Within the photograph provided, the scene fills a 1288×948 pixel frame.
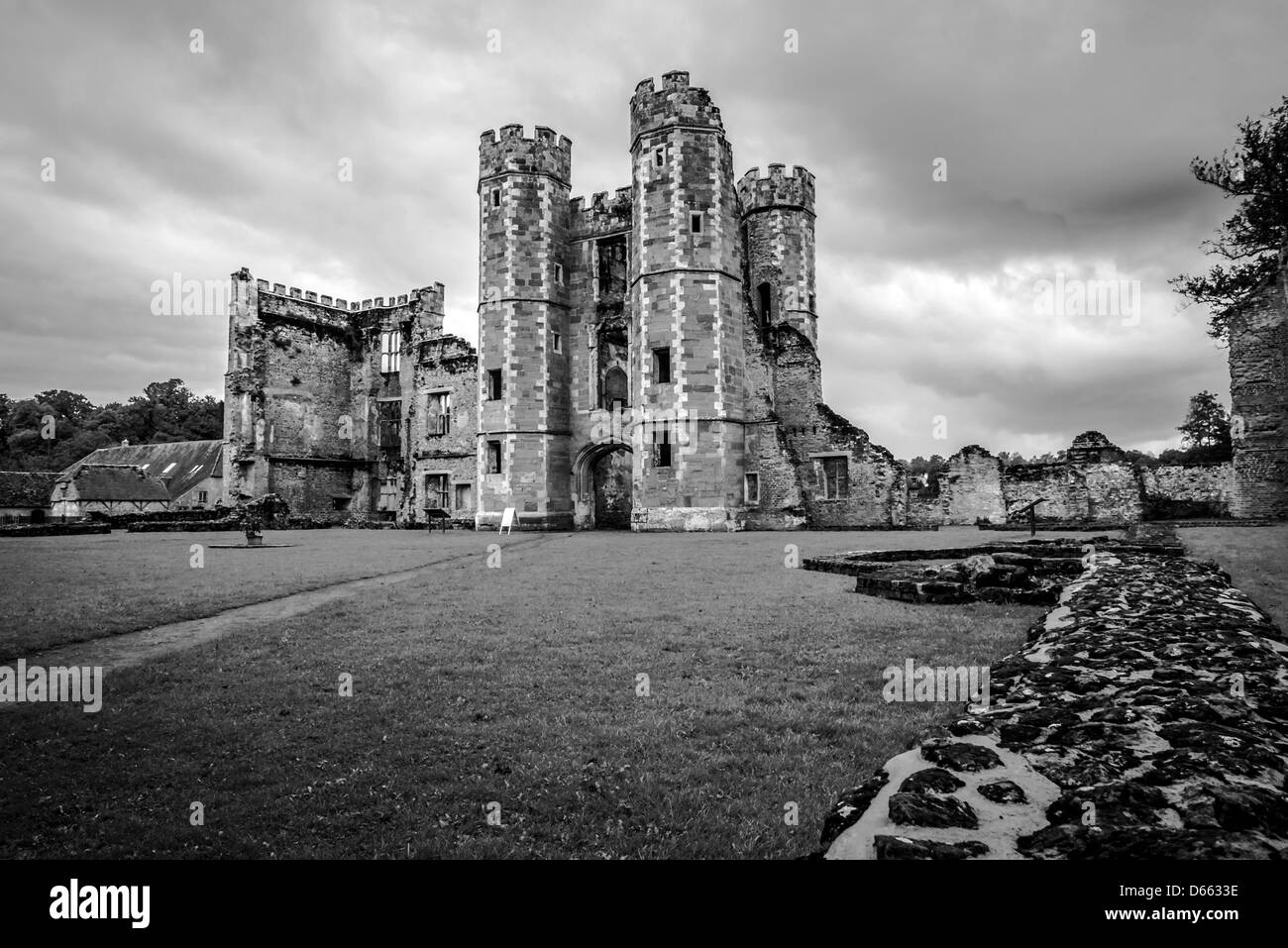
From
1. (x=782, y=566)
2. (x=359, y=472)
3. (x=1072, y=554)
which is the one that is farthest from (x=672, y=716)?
(x=359, y=472)

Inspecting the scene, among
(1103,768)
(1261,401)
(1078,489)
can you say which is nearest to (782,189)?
(1078,489)

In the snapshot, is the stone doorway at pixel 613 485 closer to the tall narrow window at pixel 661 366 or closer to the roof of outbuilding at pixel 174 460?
the tall narrow window at pixel 661 366

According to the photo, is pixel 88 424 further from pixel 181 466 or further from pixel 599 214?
pixel 599 214

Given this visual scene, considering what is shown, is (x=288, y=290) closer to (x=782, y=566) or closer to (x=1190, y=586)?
(x=782, y=566)

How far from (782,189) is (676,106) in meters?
9.39

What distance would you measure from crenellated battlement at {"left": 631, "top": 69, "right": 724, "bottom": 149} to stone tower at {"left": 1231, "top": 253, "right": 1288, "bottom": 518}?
2225 cm

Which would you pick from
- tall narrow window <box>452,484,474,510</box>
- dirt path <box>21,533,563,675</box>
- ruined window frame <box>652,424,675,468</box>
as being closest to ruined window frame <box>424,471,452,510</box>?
tall narrow window <box>452,484,474,510</box>

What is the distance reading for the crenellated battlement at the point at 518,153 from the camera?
35.9 metres

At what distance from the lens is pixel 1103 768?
2.84m

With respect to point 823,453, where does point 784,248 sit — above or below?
above

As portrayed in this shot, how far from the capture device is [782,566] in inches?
621

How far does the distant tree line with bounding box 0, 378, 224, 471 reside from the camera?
74.3 m

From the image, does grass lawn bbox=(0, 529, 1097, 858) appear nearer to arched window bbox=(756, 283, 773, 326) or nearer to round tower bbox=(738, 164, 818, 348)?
round tower bbox=(738, 164, 818, 348)

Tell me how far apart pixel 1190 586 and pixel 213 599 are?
505 inches
